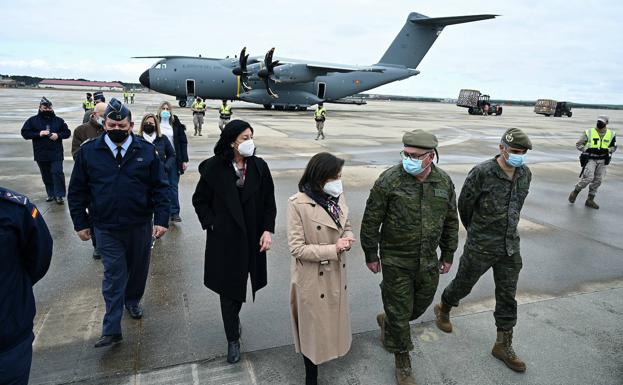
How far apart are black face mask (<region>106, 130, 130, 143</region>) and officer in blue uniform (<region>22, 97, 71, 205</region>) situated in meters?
4.31

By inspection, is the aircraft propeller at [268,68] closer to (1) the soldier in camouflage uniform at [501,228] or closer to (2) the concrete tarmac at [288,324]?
(2) the concrete tarmac at [288,324]

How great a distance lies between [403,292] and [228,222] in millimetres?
1452

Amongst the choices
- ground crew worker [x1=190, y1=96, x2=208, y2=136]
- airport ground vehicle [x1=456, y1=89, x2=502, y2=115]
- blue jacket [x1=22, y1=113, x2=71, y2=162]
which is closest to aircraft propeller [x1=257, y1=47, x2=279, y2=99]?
ground crew worker [x1=190, y1=96, x2=208, y2=136]

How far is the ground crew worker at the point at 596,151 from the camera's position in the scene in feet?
25.4

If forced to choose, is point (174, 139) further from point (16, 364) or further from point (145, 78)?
point (145, 78)

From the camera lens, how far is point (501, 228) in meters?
3.29

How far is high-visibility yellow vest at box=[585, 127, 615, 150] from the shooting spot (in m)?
7.74

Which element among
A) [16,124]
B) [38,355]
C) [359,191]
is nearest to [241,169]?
[38,355]

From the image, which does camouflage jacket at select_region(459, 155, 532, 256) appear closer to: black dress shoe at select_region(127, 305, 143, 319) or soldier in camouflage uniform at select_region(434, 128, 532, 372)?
soldier in camouflage uniform at select_region(434, 128, 532, 372)

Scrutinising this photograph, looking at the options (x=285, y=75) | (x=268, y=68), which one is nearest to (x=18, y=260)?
(x=268, y=68)

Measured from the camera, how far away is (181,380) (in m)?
2.86

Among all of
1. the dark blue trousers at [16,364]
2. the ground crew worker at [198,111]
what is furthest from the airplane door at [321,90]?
the dark blue trousers at [16,364]

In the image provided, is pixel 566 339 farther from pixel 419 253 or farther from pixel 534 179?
pixel 534 179

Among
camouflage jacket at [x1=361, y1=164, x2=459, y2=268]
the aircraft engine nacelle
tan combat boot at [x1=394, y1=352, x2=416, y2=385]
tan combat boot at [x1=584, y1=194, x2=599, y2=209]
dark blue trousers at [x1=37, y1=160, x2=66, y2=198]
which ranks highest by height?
the aircraft engine nacelle
